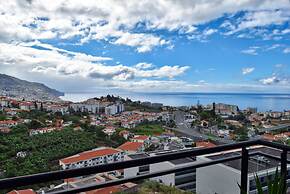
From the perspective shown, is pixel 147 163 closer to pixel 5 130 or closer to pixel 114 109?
pixel 5 130

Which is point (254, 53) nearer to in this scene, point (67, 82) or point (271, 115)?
point (271, 115)

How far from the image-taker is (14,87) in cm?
1480

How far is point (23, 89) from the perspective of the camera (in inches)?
615

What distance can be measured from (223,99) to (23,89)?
10.7 meters

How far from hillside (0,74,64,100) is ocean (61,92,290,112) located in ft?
3.87

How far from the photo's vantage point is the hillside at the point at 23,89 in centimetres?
1423

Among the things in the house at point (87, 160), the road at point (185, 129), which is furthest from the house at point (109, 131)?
the house at point (87, 160)

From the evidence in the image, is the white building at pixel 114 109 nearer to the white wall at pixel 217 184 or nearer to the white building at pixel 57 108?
the white building at pixel 57 108

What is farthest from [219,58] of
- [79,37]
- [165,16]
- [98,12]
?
[79,37]

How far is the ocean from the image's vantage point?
9.16m

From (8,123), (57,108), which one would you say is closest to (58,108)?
(57,108)

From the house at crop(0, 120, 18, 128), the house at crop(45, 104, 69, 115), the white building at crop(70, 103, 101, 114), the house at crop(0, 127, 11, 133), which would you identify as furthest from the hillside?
the house at crop(0, 127, 11, 133)

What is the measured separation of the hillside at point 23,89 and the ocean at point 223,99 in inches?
46.5

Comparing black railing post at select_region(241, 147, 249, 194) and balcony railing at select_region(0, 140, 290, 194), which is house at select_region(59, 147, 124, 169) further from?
black railing post at select_region(241, 147, 249, 194)
